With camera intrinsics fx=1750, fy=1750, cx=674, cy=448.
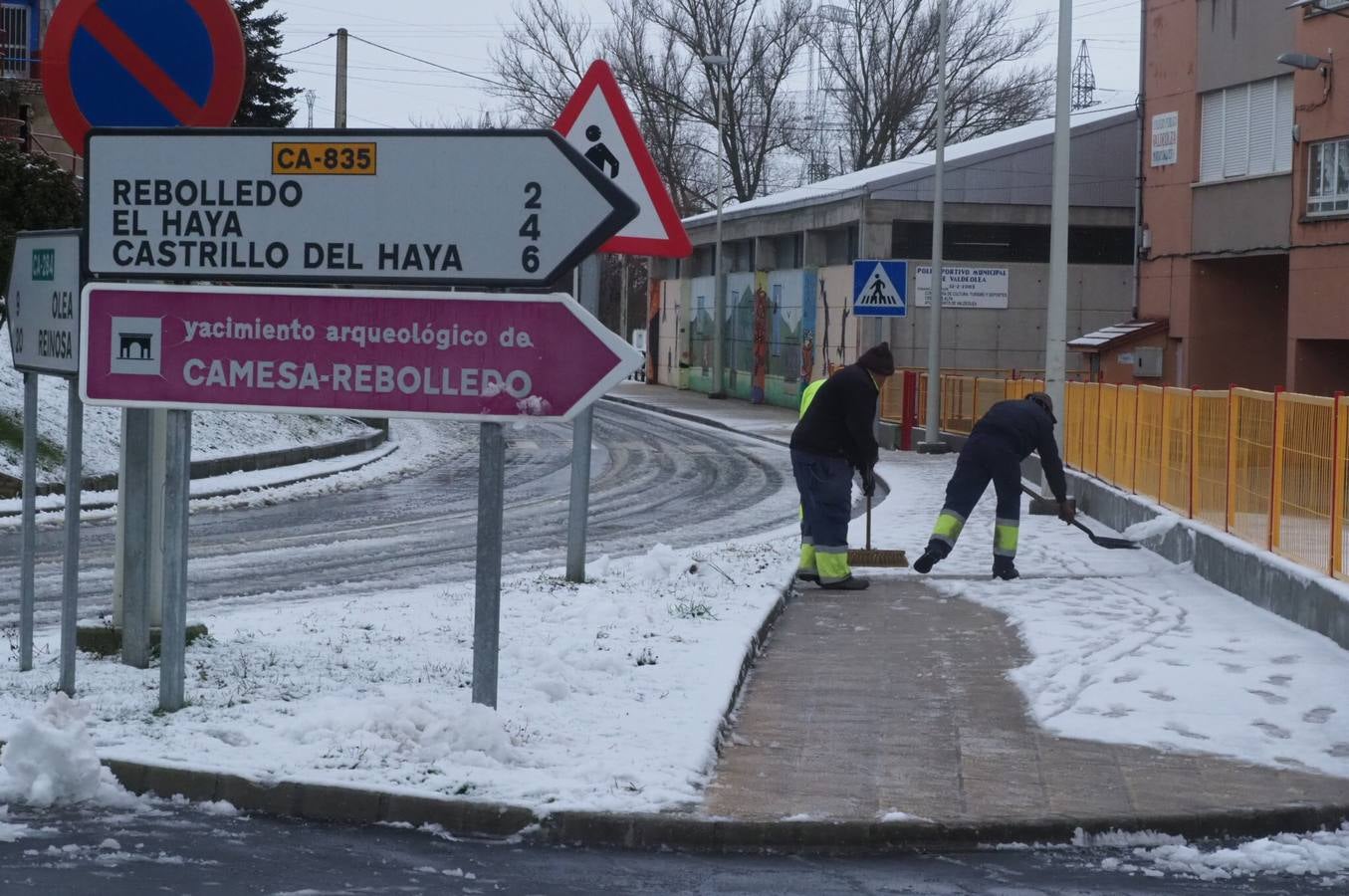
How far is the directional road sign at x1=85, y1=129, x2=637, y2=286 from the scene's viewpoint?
21.0ft

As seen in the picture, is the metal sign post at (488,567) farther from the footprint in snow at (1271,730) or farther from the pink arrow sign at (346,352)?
the footprint in snow at (1271,730)

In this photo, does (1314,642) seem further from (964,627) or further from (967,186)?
(967,186)

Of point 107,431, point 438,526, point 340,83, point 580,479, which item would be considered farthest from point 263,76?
point 580,479

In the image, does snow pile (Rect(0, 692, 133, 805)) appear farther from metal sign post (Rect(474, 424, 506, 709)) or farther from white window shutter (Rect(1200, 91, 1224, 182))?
white window shutter (Rect(1200, 91, 1224, 182))

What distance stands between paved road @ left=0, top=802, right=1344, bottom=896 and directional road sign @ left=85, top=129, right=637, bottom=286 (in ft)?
6.87

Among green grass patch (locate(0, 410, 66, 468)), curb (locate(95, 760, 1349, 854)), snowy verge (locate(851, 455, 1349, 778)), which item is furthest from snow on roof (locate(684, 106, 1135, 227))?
curb (locate(95, 760, 1349, 854))

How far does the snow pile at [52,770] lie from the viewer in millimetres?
5926

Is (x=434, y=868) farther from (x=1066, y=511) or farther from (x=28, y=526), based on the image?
(x=1066, y=511)

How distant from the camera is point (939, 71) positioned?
26578mm

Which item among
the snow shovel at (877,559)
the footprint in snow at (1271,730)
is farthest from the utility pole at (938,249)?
the footprint in snow at (1271,730)

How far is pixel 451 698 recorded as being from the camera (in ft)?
23.1

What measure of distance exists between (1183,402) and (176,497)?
355 inches

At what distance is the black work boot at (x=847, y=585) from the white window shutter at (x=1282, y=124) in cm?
1740

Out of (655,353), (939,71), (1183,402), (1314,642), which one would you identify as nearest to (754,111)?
→ (655,353)
